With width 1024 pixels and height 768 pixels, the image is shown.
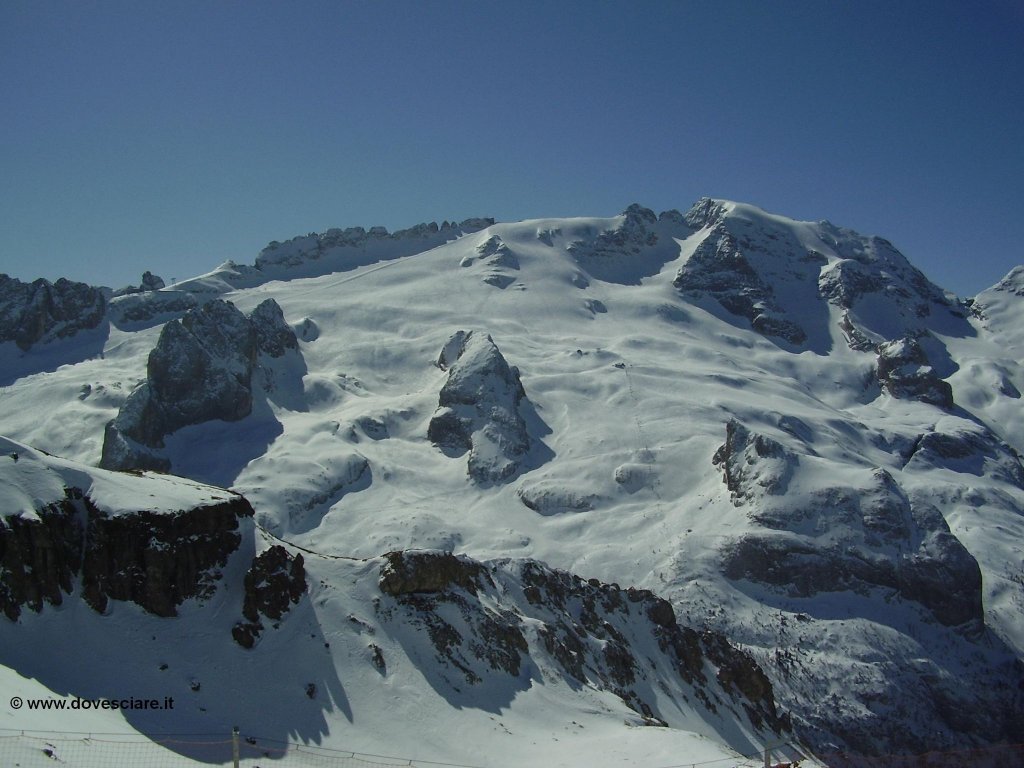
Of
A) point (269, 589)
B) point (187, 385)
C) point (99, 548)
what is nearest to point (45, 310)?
point (187, 385)

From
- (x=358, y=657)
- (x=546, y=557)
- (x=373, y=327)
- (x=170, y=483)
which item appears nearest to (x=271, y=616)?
(x=358, y=657)

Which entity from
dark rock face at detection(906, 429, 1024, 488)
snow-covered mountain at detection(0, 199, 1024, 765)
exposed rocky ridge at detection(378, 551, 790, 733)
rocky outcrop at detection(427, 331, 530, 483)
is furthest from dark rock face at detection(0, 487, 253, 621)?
dark rock face at detection(906, 429, 1024, 488)

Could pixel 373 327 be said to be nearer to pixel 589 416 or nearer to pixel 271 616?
pixel 589 416

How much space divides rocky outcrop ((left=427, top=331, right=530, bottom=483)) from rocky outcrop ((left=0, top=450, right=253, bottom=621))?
77.0 metres

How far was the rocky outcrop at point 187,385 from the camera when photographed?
124812 mm

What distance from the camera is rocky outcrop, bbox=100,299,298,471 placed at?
124812mm

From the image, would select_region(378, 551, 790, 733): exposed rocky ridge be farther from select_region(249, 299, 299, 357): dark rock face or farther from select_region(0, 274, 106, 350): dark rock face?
select_region(0, 274, 106, 350): dark rock face

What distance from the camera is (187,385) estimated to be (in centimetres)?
13875

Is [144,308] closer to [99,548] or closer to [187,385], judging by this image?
[187,385]

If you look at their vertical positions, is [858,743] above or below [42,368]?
below

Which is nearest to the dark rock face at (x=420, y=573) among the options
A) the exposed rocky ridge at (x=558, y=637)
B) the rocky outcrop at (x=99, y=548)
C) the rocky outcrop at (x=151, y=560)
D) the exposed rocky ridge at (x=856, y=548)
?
the exposed rocky ridge at (x=558, y=637)

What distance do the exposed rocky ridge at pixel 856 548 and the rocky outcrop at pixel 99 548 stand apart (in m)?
69.2

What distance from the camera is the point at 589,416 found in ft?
472

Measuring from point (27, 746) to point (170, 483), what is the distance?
24345 mm
